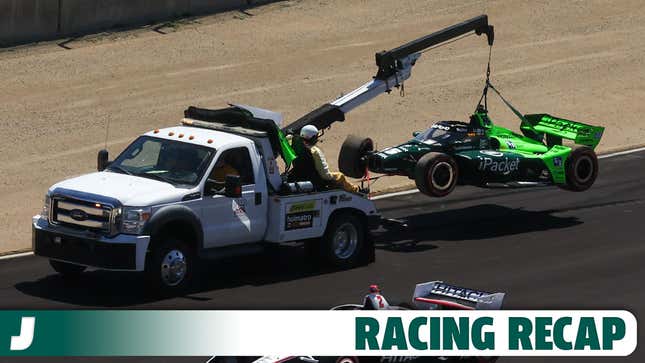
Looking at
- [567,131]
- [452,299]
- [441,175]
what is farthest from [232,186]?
[567,131]

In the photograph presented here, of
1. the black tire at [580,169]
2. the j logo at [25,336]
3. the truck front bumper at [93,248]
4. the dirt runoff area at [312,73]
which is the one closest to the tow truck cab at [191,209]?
the truck front bumper at [93,248]

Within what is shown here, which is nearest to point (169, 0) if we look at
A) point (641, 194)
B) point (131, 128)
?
point (131, 128)

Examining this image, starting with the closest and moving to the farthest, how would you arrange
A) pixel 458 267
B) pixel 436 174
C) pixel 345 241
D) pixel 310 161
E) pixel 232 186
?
pixel 232 186
pixel 310 161
pixel 458 267
pixel 345 241
pixel 436 174

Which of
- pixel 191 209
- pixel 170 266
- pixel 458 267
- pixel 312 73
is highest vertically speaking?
pixel 312 73

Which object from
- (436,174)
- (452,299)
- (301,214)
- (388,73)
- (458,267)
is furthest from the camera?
(388,73)

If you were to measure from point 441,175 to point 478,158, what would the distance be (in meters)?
1.02

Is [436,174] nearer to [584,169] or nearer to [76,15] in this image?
[584,169]

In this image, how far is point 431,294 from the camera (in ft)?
52.4

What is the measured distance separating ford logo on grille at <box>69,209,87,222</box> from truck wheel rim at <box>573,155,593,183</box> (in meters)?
8.96

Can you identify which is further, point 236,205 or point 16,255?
point 16,255

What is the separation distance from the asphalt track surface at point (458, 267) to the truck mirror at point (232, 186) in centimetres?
135

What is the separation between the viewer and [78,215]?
18.9 meters

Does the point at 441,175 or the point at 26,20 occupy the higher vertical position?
the point at 26,20

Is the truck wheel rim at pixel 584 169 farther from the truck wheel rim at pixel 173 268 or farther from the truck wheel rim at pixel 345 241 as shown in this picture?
the truck wheel rim at pixel 173 268
